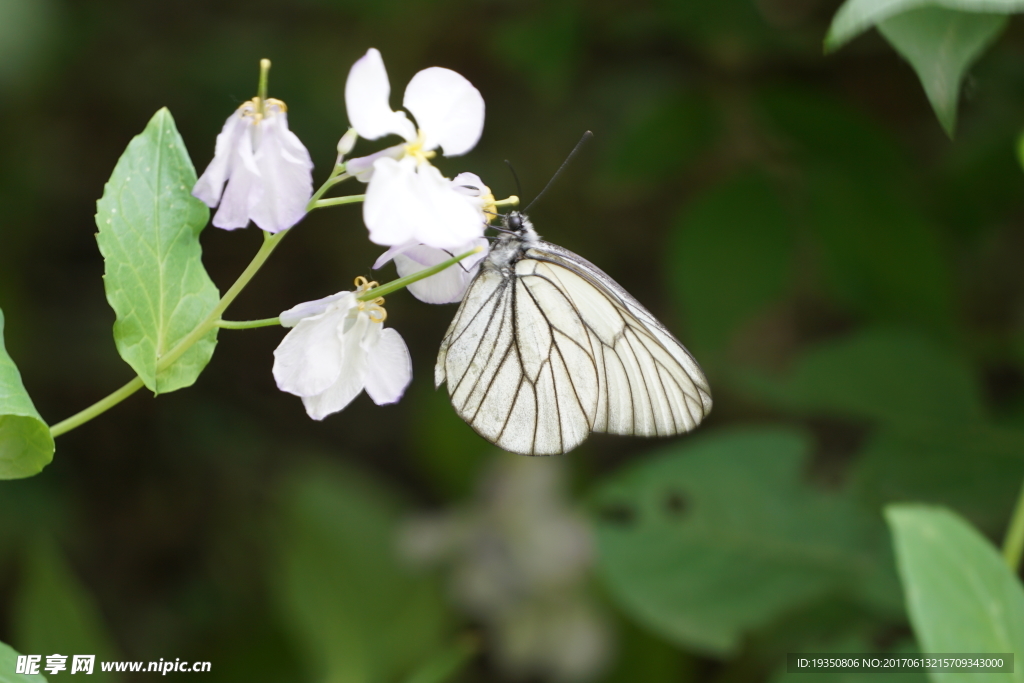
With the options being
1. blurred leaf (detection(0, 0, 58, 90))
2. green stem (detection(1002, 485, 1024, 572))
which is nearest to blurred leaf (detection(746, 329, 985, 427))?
green stem (detection(1002, 485, 1024, 572))

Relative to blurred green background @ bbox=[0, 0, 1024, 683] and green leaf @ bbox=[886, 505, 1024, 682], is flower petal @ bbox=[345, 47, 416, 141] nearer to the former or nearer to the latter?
green leaf @ bbox=[886, 505, 1024, 682]

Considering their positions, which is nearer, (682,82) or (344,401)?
(344,401)

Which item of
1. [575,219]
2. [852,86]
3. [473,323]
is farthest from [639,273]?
[473,323]

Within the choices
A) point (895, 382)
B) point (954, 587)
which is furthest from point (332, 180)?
point (895, 382)

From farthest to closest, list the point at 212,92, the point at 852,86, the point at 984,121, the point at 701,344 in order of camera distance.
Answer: the point at 212,92 < the point at 852,86 < the point at 984,121 < the point at 701,344

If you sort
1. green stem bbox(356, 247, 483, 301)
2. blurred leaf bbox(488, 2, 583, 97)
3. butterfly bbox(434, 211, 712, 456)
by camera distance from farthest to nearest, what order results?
blurred leaf bbox(488, 2, 583, 97) < butterfly bbox(434, 211, 712, 456) < green stem bbox(356, 247, 483, 301)

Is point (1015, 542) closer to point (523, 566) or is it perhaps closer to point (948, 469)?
point (948, 469)

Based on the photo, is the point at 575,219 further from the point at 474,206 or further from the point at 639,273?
the point at 474,206
